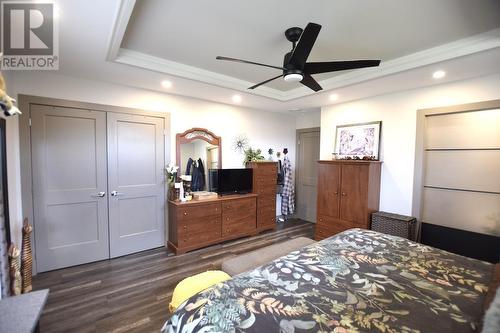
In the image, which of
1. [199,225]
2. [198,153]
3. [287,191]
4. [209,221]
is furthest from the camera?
[287,191]

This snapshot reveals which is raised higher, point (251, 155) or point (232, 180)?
point (251, 155)

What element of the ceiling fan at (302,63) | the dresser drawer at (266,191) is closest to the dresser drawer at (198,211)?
the dresser drawer at (266,191)

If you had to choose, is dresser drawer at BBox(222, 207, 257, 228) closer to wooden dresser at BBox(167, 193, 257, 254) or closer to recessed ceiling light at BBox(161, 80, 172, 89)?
wooden dresser at BBox(167, 193, 257, 254)

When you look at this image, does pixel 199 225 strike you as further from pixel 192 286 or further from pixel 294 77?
pixel 294 77

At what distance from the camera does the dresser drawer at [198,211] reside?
3.29 meters

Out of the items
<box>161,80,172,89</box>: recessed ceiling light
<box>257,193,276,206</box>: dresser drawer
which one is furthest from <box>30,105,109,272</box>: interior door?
<box>257,193,276,206</box>: dresser drawer

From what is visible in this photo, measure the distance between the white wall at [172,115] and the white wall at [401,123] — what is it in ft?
6.02

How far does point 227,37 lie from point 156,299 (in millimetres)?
2751

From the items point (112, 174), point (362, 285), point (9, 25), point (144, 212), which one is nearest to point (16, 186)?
point (112, 174)

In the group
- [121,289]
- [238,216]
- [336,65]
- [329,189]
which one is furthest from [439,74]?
[121,289]

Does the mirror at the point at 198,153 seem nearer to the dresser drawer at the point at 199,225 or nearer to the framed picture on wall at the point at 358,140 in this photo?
the dresser drawer at the point at 199,225

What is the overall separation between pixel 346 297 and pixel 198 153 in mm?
3197

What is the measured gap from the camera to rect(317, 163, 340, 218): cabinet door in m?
3.67

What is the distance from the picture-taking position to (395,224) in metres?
3.08
